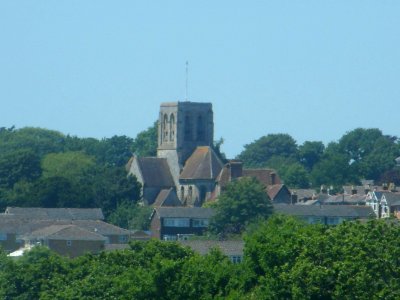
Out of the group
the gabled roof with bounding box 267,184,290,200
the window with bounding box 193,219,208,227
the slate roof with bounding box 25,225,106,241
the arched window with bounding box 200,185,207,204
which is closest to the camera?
Result: the slate roof with bounding box 25,225,106,241

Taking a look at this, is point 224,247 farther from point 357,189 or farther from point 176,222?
point 357,189

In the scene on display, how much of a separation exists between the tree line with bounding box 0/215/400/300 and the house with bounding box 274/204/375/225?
48.7 m

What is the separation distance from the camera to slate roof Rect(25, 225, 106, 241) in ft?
316

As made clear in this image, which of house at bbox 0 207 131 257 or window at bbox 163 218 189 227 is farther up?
window at bbox 163 218 189 227

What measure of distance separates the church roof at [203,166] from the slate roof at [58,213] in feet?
61.0

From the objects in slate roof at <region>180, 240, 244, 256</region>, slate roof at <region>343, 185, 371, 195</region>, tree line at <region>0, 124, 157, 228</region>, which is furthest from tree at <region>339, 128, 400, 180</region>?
slate roof at <region>180, 240, 244, 256</region>

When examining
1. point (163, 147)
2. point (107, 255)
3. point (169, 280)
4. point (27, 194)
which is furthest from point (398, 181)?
point (169, 280)

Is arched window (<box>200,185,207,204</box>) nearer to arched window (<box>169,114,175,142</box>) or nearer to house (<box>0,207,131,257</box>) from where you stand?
arched window (<box>169,114,175,142</box>)

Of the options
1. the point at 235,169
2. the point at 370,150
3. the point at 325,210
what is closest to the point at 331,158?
the point at 370,150

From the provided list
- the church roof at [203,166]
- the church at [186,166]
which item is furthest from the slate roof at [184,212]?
the church roof at [203,166]

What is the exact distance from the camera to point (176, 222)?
11594cm

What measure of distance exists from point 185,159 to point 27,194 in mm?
19926

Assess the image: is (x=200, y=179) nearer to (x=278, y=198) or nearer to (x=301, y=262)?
(x=278, y=198)

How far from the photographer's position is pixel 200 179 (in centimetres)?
13462
